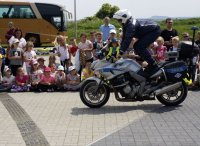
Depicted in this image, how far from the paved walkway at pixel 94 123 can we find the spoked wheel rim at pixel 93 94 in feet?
0.63

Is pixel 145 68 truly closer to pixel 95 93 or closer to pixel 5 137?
pixel 95 93

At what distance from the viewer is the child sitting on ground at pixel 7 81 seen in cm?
1181

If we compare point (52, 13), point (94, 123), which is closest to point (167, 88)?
point (94, 123)

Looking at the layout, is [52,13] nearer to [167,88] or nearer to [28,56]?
[28,56]

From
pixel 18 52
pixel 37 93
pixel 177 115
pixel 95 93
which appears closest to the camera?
pixel 177 115

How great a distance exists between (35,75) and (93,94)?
3167 mm

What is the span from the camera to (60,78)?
11867 millimetres

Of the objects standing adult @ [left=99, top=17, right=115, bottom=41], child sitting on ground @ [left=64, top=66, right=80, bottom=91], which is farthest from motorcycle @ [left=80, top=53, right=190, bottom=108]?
standing adult @ [left=99, top=17, right=115, bottom=41]

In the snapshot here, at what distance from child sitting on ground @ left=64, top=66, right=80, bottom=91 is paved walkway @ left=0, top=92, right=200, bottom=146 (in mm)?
1090

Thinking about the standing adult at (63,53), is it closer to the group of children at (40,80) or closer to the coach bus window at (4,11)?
the group of children at (40,80)

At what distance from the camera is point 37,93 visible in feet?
37.4

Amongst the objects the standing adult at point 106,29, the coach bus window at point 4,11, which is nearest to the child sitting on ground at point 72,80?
the standing adult at point 106,29

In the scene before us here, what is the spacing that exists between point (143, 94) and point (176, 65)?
3.08ft

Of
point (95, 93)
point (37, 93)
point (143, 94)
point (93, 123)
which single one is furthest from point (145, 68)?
point (37, 93)
